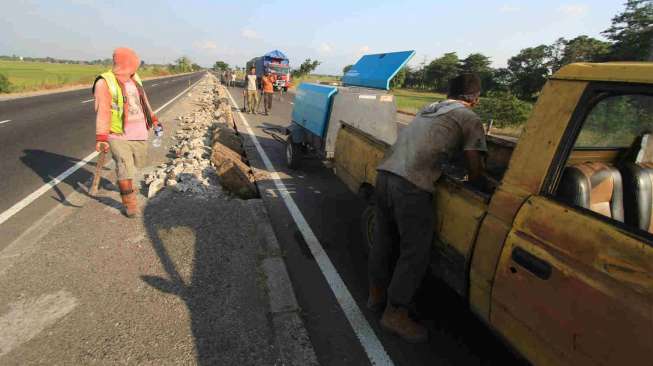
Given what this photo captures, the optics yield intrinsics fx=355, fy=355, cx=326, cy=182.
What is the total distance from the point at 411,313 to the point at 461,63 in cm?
9314

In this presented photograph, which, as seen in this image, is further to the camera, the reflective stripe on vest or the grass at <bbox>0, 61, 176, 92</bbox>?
the grass at <bbox>0, 61, 176, 92</bbox>

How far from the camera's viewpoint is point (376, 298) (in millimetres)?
3215

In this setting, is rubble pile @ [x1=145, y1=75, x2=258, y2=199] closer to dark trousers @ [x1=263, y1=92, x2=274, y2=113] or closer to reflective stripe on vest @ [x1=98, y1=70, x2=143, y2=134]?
reflective stripe on vest @ [x1=98, y1=70, x2=143, y2=134]

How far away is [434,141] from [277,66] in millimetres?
33436

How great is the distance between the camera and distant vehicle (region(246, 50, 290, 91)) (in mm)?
33375

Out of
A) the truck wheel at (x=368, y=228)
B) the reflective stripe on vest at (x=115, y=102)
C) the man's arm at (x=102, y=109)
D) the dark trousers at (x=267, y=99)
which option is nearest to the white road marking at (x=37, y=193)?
the man's arm at (x=102, y=109)

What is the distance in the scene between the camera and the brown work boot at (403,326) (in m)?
2.89

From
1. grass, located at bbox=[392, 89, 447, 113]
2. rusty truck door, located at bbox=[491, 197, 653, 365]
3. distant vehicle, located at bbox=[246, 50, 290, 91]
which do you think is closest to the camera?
rusty truck door, located at bbox=[491, 197, 653, 365]

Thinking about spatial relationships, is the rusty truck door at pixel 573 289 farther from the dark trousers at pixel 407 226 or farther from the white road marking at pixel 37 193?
the white road marking at pixel 37 193

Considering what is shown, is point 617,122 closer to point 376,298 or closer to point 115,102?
point 376,298

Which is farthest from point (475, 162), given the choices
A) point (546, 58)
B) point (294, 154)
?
point (546, 58)

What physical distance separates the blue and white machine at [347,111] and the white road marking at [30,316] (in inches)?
163


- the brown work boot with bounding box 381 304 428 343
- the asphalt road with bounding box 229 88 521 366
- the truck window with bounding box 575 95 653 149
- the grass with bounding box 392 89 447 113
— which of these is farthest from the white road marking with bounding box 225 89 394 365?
the grass with bounding box 392 89 447 113

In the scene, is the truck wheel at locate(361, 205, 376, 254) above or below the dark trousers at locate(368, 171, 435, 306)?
below
